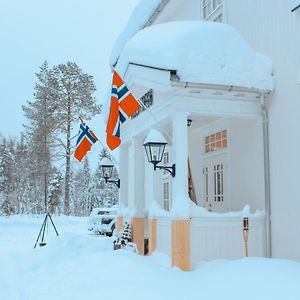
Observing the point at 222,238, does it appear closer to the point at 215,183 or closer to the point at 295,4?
the point at 215,183

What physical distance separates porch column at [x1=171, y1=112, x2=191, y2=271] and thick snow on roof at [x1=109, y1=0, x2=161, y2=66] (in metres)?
7.55

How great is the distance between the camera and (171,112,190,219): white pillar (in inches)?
336

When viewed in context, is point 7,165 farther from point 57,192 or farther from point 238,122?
point 238,122

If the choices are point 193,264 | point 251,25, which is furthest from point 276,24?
point 193,264

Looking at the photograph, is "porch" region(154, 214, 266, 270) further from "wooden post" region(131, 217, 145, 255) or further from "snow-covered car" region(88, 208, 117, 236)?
"snow-covered car" region(88, 208, 117, 236)

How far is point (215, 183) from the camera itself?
38.0 feet

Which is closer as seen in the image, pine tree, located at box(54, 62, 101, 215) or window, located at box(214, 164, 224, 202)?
window, located at box(214, 164, 224, 202)

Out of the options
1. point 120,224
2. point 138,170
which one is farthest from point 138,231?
point 120,224


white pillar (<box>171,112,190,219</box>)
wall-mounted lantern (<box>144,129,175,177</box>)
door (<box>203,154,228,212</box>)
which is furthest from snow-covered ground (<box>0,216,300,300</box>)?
door (<box>203,154,228,212</box>)

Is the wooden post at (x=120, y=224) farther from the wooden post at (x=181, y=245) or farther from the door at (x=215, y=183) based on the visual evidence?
the wooden post at (x=181, y=245)

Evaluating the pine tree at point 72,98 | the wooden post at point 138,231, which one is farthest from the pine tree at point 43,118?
the wooden post at point 138,231

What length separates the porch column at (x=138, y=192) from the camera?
484 inches

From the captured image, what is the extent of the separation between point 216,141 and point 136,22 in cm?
775

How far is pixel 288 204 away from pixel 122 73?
4.89 meters
